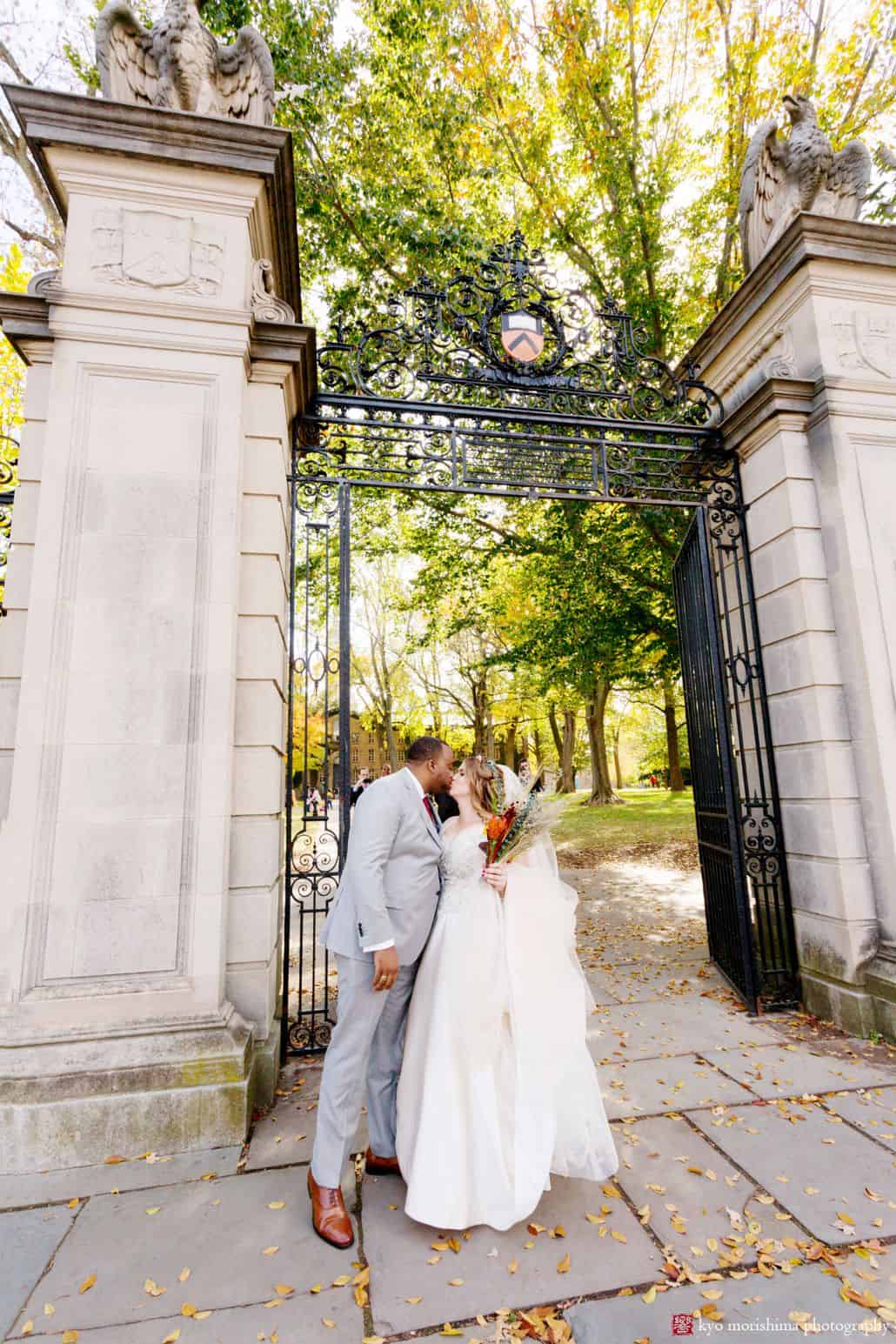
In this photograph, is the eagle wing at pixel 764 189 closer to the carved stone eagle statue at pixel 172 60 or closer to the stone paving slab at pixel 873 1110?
the carved stone eagle statue at pixel 172 60

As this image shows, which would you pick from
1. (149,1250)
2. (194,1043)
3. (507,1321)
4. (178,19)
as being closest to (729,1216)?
(507,1321)

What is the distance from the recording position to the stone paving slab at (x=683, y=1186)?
2684mm

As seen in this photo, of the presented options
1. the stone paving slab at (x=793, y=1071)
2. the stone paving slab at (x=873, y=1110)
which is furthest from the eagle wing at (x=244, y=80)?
the stone paving slab at (x=873, y=1110)

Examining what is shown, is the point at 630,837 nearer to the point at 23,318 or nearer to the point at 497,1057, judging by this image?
the point at 497,1057

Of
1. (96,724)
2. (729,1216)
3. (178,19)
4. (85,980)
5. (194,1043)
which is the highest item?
(178,19)

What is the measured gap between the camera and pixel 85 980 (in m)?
3.55

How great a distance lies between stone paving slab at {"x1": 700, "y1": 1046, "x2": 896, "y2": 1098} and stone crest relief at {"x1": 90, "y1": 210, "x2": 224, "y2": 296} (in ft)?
20.7

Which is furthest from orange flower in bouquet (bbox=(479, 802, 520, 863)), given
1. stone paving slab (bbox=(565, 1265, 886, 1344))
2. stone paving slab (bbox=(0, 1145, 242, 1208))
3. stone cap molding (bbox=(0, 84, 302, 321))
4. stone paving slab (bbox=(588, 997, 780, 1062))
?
stone cap molding (bbox=(0, 84, 302, 321))

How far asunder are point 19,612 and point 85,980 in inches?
86.0

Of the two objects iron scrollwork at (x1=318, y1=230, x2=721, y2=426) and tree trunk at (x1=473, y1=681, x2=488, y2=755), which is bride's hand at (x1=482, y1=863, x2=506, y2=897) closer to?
iron scrollwork at (x1=318, y1=230, x2=721, y2=426)

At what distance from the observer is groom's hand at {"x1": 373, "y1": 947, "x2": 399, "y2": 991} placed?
284 cm

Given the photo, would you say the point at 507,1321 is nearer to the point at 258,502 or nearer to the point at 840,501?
the point at 258,502

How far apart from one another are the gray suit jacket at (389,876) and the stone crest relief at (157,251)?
12.3 feet

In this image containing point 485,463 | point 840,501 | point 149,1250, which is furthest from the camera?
point 485,463
